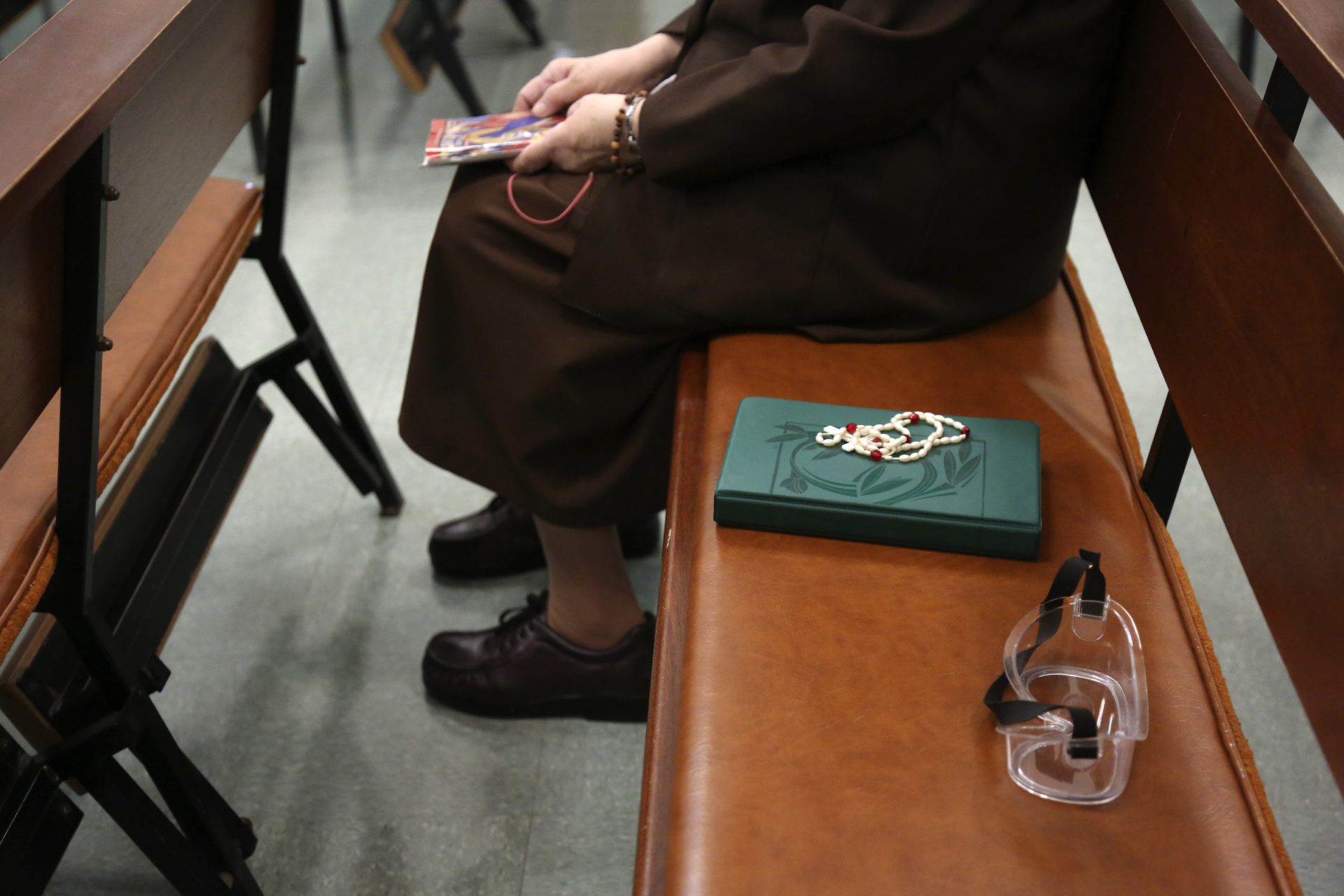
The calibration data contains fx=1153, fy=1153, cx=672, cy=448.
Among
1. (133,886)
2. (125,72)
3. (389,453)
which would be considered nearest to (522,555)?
(389,453)

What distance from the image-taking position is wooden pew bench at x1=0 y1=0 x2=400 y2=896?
0.82 m

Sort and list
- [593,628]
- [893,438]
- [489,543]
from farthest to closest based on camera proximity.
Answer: [489,543] → [593,628] → [893,438]

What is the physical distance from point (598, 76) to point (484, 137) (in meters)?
0.16

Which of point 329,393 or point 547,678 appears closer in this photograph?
point 547,678

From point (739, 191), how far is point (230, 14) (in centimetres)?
53

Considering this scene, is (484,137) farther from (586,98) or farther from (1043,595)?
(1043,595)

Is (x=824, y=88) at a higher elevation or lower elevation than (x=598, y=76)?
higher

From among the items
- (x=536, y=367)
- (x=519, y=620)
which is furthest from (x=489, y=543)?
(x=536, y=367)

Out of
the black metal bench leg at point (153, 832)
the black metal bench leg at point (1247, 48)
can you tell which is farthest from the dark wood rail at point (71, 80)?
the black metal bench leg at point (1247, 48)

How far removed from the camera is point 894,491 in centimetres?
92

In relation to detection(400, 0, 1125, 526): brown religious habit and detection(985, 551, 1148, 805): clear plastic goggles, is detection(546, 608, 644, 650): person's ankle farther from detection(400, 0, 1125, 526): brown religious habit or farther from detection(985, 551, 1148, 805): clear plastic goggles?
detection(985, 551, 1148, 805): clear plastic goggles

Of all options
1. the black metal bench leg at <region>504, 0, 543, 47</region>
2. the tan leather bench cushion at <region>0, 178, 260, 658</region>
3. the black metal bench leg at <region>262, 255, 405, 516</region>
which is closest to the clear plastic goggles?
the tan leather bench cushion at <region>0, 178, 260, 658</region>

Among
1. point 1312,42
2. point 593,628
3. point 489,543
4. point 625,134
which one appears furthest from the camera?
point 489,543

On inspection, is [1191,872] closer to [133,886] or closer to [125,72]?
[125,72]
